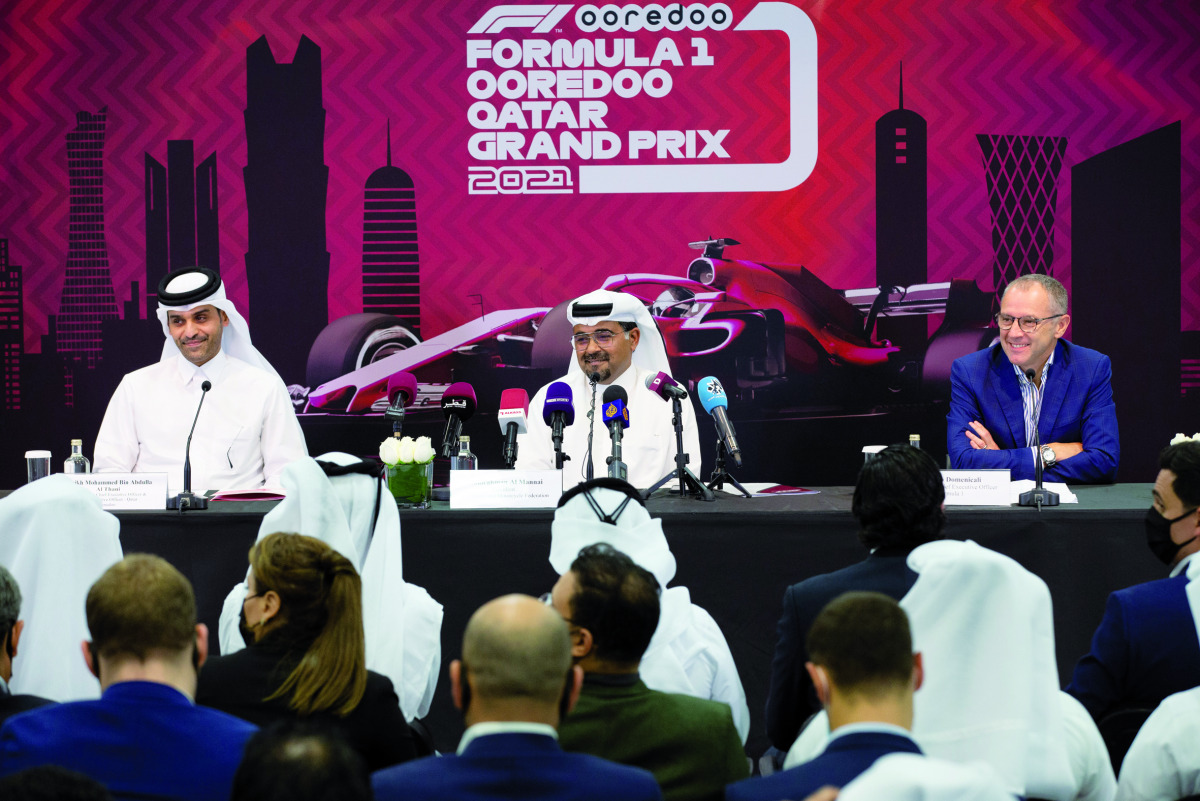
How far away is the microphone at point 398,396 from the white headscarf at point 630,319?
1.01 meters

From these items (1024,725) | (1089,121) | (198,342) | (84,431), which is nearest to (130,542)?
(198,342)

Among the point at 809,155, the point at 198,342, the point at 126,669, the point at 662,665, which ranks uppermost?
the point at 809,155

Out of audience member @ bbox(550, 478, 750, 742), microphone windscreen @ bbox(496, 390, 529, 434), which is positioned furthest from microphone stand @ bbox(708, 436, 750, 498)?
audience member @ bbox(550, 478, 750, 742)

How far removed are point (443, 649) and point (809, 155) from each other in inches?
122

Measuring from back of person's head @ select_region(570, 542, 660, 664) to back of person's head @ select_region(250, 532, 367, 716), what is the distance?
1.32 feet

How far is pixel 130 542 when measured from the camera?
333 centimetres

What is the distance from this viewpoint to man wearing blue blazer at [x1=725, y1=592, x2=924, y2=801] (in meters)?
1.41

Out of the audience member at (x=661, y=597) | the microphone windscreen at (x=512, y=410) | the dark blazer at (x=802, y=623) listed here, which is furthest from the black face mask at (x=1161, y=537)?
the microphone windscreen at (x=512, y=410)

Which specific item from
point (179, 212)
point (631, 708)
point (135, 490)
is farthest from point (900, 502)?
point (179, 212)

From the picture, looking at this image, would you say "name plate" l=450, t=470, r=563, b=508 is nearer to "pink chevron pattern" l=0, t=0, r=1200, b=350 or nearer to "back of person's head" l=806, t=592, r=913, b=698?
"back of person's head" l=806, t=592, r=913, b=698

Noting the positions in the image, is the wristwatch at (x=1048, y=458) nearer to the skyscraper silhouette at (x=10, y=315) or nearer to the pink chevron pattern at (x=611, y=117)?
the pink chevron pattern at (x=611, y=117)

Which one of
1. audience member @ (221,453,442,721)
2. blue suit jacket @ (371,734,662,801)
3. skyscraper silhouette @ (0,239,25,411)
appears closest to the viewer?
blue suit jacket @ (371,734,662,801)

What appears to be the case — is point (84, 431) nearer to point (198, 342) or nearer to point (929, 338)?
point (198, 342)

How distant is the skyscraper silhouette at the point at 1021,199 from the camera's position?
17.0ft
